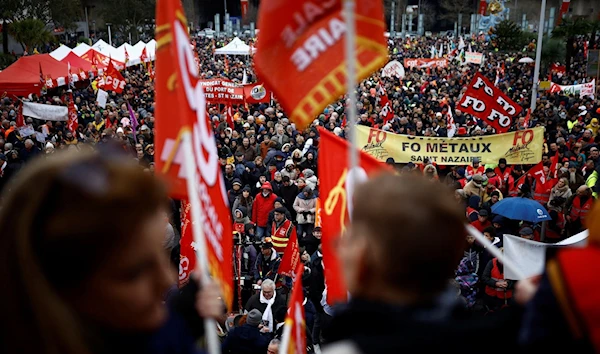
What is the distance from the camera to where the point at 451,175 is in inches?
381

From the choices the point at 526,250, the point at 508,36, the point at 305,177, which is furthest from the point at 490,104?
the point at 508,36

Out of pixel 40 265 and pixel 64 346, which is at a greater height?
pixel 40 265

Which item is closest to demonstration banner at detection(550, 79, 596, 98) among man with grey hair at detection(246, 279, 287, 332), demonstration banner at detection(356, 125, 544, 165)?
demonstration banner at detection(356, 125, 544, 165)

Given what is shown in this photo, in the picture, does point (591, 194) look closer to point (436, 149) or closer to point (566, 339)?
point (436, 149)

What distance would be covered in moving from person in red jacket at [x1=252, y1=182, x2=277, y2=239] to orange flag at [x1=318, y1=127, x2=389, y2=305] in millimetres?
5572

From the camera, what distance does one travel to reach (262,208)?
28.6ft

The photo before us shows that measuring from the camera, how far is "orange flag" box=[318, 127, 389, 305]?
9.34 feet

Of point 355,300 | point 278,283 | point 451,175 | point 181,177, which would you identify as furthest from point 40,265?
point 451,175

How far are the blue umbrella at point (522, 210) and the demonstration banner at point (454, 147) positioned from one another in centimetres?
145

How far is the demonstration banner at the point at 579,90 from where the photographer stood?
18.2 meters

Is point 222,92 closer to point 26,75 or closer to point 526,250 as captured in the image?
point 26,75

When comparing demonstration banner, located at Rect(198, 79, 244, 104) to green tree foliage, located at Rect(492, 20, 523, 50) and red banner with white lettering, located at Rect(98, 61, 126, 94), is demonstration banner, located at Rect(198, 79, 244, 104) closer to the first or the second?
red banner with white lettering, located at Rect(98, 61, 126, 94)

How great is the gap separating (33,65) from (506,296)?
17.1m

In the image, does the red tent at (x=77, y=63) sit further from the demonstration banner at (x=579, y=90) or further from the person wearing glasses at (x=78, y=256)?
the person wearing glasses at (x=78, y=256)
